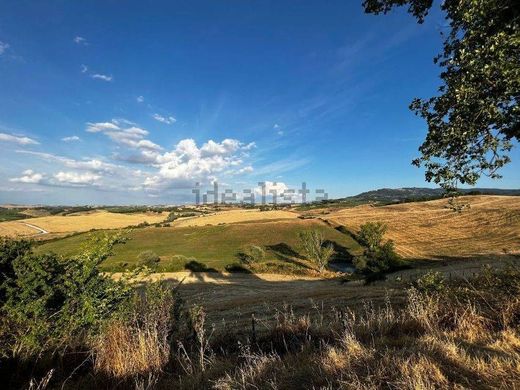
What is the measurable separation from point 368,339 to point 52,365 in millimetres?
5484

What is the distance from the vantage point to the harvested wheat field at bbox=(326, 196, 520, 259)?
78.3m

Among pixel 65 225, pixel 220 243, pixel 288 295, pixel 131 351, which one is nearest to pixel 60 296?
pixel 131 351

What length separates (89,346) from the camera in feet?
24.6

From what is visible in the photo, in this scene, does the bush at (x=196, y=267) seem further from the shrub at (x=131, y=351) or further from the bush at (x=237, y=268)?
the shrub at (x=131, y=351)

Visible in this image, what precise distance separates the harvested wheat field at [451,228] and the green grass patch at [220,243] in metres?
11.3

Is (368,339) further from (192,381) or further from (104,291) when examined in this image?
(104,291)

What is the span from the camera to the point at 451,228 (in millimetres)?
95938

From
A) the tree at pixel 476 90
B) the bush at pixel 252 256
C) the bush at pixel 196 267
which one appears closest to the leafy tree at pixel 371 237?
the bush at pixel 252 256

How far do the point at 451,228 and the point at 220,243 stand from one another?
188ft

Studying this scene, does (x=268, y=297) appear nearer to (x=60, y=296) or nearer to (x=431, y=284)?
(x=60, y=296)

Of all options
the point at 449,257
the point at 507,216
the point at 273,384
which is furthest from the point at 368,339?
the point at 507,216

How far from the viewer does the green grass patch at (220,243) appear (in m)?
84.4

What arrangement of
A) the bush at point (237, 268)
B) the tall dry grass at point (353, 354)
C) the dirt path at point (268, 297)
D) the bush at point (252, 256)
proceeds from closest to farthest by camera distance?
the tall dry grass at point (353, 354)
the dirt path at point (268, 297)
the bush at point (237, 268)
the bush at point (252, 256)

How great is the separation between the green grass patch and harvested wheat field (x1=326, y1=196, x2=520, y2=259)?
1131 cm
